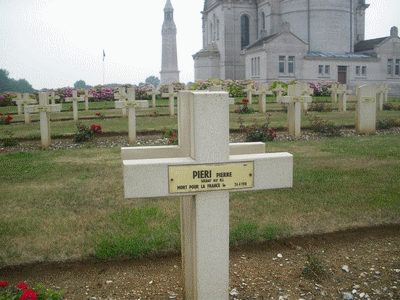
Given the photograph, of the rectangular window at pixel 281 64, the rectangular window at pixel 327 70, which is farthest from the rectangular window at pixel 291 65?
the rectangular window at pixel 327 70

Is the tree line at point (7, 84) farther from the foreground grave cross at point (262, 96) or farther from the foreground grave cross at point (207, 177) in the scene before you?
the foreground grave cross at point (207, 177)

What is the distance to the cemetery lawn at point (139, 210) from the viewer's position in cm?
417

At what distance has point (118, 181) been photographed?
6.62 meters

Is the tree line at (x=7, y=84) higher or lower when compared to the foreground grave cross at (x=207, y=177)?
higher

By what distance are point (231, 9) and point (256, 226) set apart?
42.7 metres

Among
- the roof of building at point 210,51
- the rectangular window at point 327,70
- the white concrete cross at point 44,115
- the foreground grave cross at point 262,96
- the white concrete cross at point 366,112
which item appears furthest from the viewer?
the roof of building at point 210,51

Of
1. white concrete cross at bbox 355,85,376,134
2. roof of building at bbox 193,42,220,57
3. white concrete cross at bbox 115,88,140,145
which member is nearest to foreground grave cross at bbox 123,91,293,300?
white concrete cross at bbox 115,88,140,145

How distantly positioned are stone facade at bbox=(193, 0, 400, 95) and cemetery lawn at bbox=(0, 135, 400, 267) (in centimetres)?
2928

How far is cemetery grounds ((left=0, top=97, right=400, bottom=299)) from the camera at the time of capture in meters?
3.51

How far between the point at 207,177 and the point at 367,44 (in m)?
41.7

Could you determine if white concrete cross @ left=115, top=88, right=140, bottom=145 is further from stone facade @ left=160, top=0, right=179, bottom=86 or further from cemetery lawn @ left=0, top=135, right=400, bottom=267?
stone facade @ left=160, top=0, right=179, bottom=86

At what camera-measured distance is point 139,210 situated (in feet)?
16.8

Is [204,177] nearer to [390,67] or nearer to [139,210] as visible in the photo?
[139,210]

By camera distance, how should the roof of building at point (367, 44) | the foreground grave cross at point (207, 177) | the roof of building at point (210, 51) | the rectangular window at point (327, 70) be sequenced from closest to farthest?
the foreground grave cross at point (207, 177), the rectangular window at point (327, 70), the roof of building at point (367, 44), the roof of building at point (210, 51)
